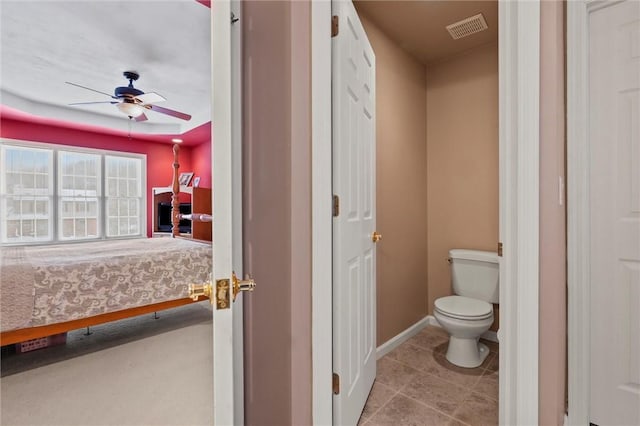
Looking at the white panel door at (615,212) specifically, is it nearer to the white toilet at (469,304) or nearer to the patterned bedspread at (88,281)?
the white toilet at (469,304)

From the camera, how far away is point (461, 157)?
281 cm

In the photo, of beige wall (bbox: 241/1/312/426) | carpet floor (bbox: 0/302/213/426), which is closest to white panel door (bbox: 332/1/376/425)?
beige wall (bbox: 241/1/312/426)

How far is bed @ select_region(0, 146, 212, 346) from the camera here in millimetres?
2162

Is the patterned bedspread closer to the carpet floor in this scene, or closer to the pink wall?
the carpet floor

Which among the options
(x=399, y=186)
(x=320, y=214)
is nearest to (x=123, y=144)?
(x=399, y=186)

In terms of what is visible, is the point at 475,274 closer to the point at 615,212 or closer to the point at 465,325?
the point at 465,325

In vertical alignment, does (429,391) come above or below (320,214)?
below

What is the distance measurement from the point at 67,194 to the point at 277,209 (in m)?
5.73

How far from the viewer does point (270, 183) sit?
110 cm

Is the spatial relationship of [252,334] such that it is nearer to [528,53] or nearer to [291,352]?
[291,352]

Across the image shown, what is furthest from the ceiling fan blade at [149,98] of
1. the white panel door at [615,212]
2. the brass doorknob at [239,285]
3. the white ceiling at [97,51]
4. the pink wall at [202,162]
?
the white panel door at [615,212]

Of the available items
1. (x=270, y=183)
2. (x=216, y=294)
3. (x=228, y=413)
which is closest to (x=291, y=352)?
(x=228, y=413)

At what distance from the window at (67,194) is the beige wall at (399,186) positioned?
5.12 m

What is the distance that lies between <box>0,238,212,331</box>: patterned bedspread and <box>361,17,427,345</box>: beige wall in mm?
1849
